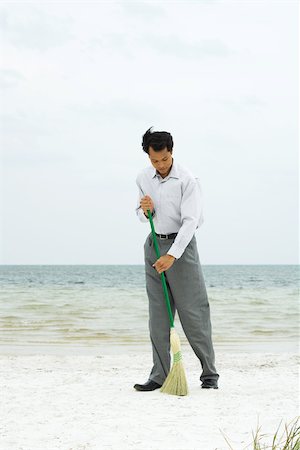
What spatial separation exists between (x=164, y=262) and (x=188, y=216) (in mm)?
300

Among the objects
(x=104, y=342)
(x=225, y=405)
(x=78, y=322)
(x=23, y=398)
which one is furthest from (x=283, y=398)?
(x=78, y=322)

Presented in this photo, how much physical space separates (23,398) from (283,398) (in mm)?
1505

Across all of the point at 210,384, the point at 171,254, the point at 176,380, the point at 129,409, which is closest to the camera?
the point at 129,409

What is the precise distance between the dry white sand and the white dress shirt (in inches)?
34.6

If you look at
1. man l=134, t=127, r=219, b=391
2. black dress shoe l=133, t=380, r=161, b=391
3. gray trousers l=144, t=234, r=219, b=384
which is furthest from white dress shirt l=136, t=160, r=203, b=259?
black dress shoe l=133, t=380, r=161, b=391

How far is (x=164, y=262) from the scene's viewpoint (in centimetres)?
399

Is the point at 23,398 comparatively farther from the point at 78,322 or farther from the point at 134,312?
the point at 134,312

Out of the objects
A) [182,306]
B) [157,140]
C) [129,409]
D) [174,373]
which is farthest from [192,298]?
[157,140]

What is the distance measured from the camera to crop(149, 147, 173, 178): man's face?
402 centimetres

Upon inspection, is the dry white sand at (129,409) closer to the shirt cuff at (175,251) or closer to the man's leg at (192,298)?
the man's leg at (192,298)

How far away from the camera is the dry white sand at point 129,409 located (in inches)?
125

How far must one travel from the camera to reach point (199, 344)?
4219 millimetres

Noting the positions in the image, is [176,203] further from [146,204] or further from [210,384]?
[210,384]

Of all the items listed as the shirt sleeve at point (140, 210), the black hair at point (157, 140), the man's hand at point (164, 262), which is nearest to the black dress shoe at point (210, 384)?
the man's hand at point (164, 262)
